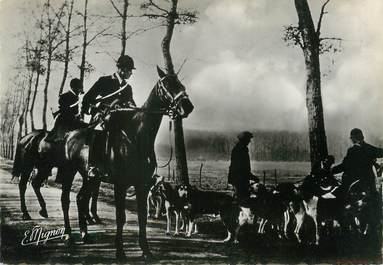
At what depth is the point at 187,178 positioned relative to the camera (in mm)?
7914

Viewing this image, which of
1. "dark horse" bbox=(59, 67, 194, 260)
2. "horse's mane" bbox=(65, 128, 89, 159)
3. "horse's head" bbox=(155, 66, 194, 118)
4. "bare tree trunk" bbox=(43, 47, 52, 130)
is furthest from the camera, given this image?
"bare tree trunk" bbox=(43, 47, 52, 130)

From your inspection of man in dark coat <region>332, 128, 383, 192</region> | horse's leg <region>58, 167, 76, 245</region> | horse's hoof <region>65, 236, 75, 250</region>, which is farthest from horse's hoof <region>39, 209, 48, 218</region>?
man in dark coat <region>332, 128, 383, 192</region>

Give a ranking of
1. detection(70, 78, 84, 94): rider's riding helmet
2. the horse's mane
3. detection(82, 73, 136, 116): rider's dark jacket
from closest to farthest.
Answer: detection(82, 73, 136, 116): rider's dark jacket → the horse's mane → detection(70, 78, 84, 94): rider's riding helmet

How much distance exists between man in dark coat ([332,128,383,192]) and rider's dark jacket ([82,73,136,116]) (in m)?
3.23

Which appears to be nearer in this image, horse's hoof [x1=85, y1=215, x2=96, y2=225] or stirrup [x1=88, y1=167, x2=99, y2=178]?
stirrup [x1=88, y1=167, x2=99, y2=178]

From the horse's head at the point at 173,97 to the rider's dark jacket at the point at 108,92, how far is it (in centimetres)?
90

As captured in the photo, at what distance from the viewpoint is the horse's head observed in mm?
6062

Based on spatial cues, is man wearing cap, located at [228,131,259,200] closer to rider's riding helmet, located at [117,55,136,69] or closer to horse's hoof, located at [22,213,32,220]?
rider's riding helmet, located at [117,55,136,69]

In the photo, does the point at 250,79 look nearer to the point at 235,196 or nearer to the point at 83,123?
the point at 235,196

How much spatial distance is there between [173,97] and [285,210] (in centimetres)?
239

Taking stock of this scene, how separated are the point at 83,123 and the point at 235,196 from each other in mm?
2610

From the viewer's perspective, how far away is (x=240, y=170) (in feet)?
24.1

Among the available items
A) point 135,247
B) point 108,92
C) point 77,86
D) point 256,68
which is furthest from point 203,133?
point 77,86

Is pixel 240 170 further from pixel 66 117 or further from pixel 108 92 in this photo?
pixel 66 117
